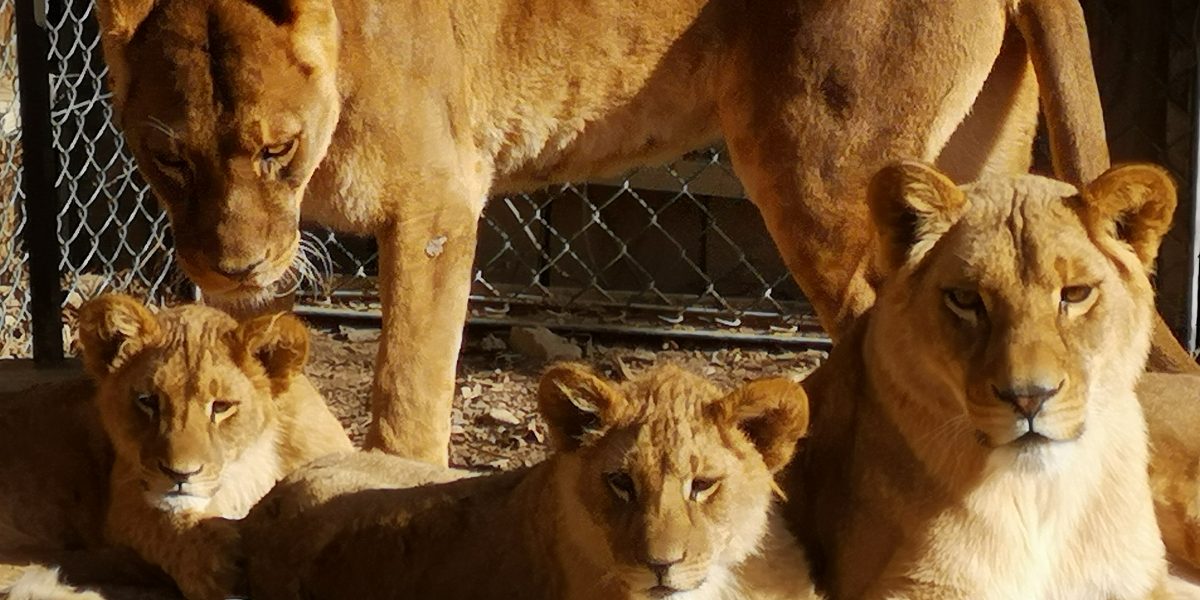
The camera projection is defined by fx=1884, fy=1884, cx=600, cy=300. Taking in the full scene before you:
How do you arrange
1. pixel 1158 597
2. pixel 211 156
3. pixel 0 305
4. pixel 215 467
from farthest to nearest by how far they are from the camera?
pixel 0 305 → pixel 211 156 → pixel 215 467 → pixel 1158 597

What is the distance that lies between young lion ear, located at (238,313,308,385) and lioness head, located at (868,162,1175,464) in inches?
39.3

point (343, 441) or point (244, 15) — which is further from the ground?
point (244, 15)

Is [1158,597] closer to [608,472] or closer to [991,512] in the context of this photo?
[991,512]

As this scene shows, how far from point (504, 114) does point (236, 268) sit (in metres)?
0.80

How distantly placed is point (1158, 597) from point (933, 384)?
45 cm

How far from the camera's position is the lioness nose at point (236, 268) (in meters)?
3.15

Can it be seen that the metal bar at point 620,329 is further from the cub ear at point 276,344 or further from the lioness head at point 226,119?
the cub ear at point 276,344

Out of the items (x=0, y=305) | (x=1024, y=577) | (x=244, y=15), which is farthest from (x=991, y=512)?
(x=0, y=305)

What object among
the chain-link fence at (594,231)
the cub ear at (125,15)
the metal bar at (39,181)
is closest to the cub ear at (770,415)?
the cub ear at (125,15)

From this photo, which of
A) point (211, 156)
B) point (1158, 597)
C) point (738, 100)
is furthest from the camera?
point (738, 100)

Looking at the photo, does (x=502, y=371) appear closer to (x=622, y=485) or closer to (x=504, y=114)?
(x=504, y=114)

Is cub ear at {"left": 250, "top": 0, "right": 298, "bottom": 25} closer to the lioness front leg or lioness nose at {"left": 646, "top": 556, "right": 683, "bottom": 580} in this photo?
the lioness front leg

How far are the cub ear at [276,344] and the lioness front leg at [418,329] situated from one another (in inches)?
14.3

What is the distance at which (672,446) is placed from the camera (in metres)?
2.40
